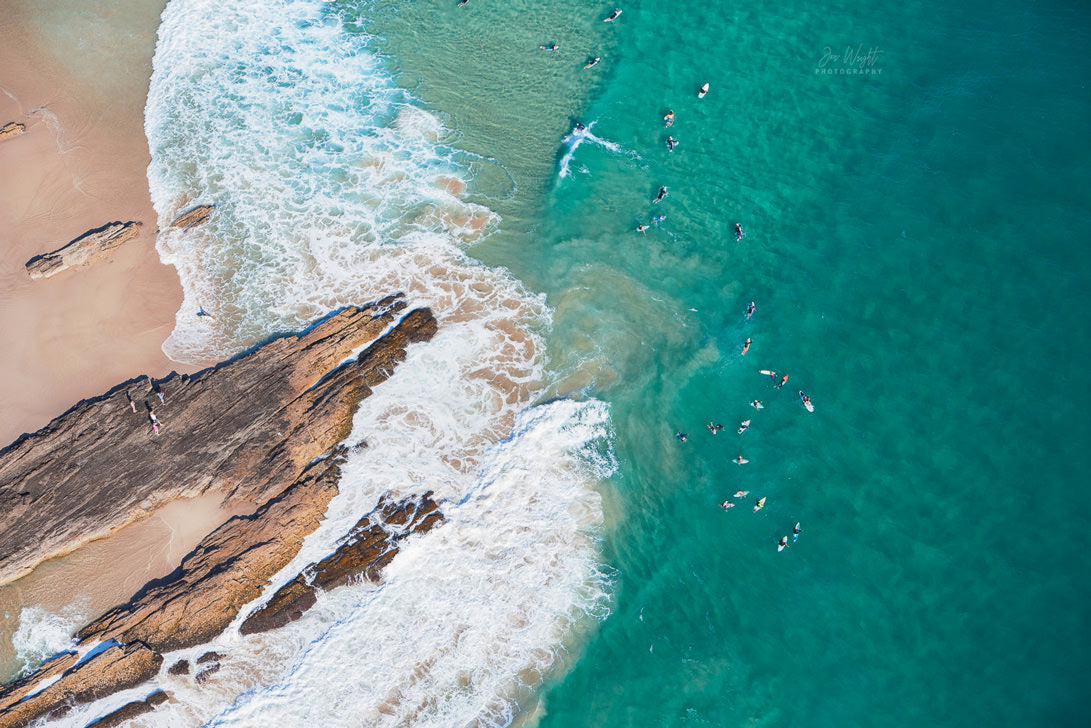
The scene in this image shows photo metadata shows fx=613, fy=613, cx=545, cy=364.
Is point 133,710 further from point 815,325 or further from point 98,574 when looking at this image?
point 815,325

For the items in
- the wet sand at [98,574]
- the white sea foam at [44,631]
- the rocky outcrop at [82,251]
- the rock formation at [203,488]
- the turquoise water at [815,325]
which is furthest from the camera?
the rocky outcrop at [82,251]

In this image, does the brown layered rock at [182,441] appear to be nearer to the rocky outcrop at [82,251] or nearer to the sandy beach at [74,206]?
the sandy beach at [74,206]

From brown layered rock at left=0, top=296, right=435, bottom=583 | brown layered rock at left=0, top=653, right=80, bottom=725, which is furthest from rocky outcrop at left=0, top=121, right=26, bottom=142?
brown layered rock at left=0, top=653, right=80, bottom=725

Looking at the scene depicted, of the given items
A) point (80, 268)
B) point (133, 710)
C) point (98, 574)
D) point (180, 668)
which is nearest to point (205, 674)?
point (180, 668)

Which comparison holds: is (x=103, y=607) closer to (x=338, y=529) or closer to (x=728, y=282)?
(x=338, y=529)

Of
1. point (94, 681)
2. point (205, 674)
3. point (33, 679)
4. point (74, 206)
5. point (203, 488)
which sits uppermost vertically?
point (74, 206)

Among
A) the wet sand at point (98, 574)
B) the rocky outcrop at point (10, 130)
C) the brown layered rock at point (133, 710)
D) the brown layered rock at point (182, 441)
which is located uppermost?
→ the rocky outcrop at point (10, 130)

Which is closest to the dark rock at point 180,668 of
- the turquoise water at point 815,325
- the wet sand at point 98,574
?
the wet sand at point 98,574
